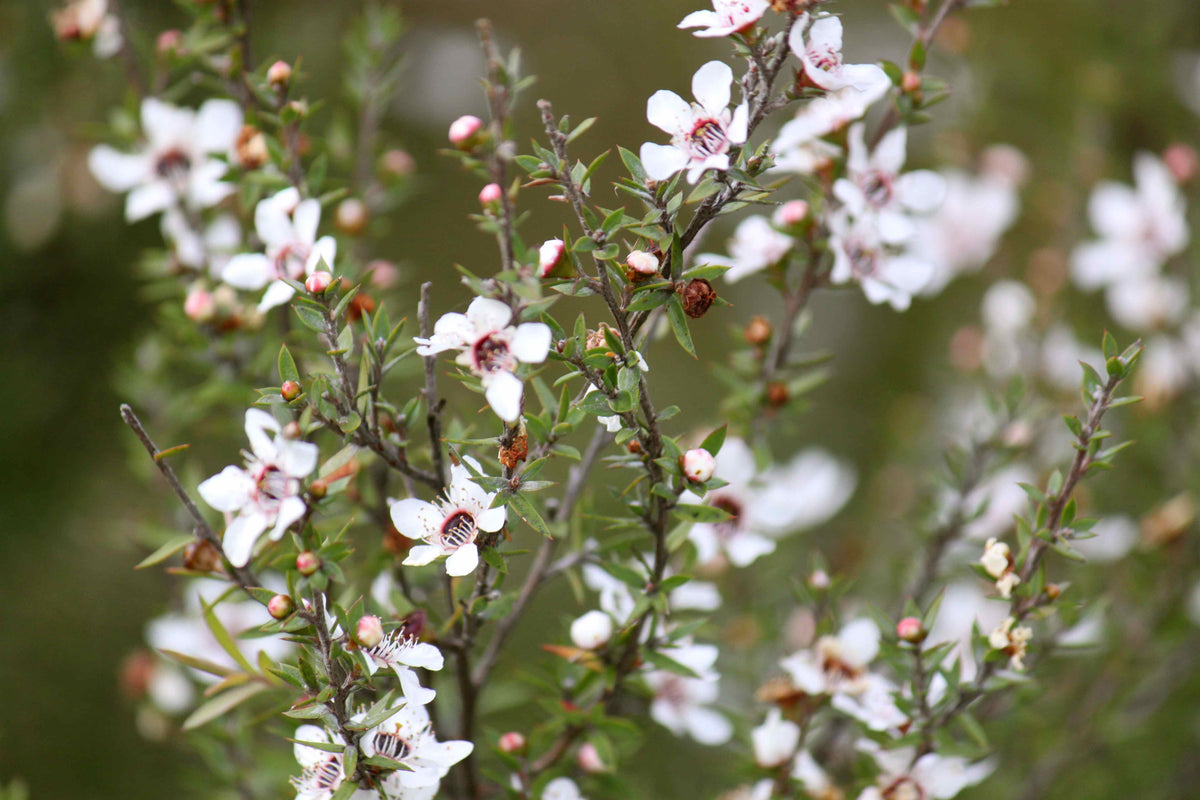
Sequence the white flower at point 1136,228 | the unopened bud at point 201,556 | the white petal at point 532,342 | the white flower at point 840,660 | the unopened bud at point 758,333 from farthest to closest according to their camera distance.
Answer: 1. the white flower at point 1136,228
2. the unopened bud at point 758,333
3. the white flower at point 840,660
4. the unopened bud at point 201,556
5. the white petal at point 532,342

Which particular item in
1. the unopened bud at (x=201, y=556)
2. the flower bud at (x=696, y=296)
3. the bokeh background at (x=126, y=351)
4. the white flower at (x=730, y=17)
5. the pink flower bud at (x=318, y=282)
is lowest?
the bokeh background at (x=126, y=351)

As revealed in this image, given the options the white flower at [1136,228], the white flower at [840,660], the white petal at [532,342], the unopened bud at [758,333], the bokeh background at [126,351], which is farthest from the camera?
the bokeh background at [126,351]

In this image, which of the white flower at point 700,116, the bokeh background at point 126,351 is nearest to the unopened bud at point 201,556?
the white flower at point 700,116

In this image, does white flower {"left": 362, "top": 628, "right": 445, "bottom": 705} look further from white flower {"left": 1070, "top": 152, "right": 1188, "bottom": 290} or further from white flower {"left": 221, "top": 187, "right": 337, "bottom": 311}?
white flower {"left": 1070, "top": 152, "right": 1188, "bottom": 290}

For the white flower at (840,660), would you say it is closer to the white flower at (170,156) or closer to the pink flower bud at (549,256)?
the pink flower bud at (549,256)

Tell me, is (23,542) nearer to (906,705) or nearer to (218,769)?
(218,769)

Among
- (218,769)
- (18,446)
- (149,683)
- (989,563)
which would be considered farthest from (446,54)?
(989,563)

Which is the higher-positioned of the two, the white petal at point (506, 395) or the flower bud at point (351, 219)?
the white petal at point (506, 395)

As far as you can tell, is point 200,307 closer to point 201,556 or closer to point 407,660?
point 201,556

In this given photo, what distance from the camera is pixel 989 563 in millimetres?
855

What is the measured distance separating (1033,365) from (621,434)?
1205 millimetres

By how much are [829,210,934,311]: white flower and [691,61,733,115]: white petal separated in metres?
0.29

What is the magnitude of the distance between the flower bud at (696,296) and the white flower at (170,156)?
0.69 metres

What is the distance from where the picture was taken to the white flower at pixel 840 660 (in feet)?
3.26
